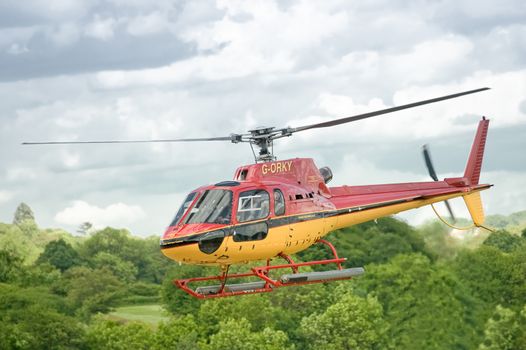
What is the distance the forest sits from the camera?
128500 mm

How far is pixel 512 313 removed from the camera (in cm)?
14450

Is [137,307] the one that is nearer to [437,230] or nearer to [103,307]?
[103,307]

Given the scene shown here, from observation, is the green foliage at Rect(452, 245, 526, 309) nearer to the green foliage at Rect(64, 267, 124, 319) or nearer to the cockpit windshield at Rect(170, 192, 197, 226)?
the green foliage at Rect(64, 267, 124, 319)

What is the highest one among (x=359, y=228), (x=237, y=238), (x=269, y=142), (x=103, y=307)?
(x=359, y=228)

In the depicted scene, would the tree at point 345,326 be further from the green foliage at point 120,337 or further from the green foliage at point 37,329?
the green foliage at point 37,329

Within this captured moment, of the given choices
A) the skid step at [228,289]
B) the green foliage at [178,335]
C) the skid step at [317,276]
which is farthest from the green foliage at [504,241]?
the skid step at [317,276]

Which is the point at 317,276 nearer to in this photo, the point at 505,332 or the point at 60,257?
the point at 505,332

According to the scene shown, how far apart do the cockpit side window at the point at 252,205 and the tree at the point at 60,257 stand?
156 metres

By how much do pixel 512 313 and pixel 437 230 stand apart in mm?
14213

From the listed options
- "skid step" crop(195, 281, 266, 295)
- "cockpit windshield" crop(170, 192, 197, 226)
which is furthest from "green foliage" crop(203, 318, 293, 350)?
"cockpit windshield" crop(170, 192, 197, 226)

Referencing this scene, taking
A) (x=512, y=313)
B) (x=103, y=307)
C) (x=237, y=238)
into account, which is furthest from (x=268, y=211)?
(x=103, y=307)

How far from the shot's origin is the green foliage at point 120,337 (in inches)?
→ 5025

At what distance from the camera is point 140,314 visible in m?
156

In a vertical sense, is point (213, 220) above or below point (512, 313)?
below
